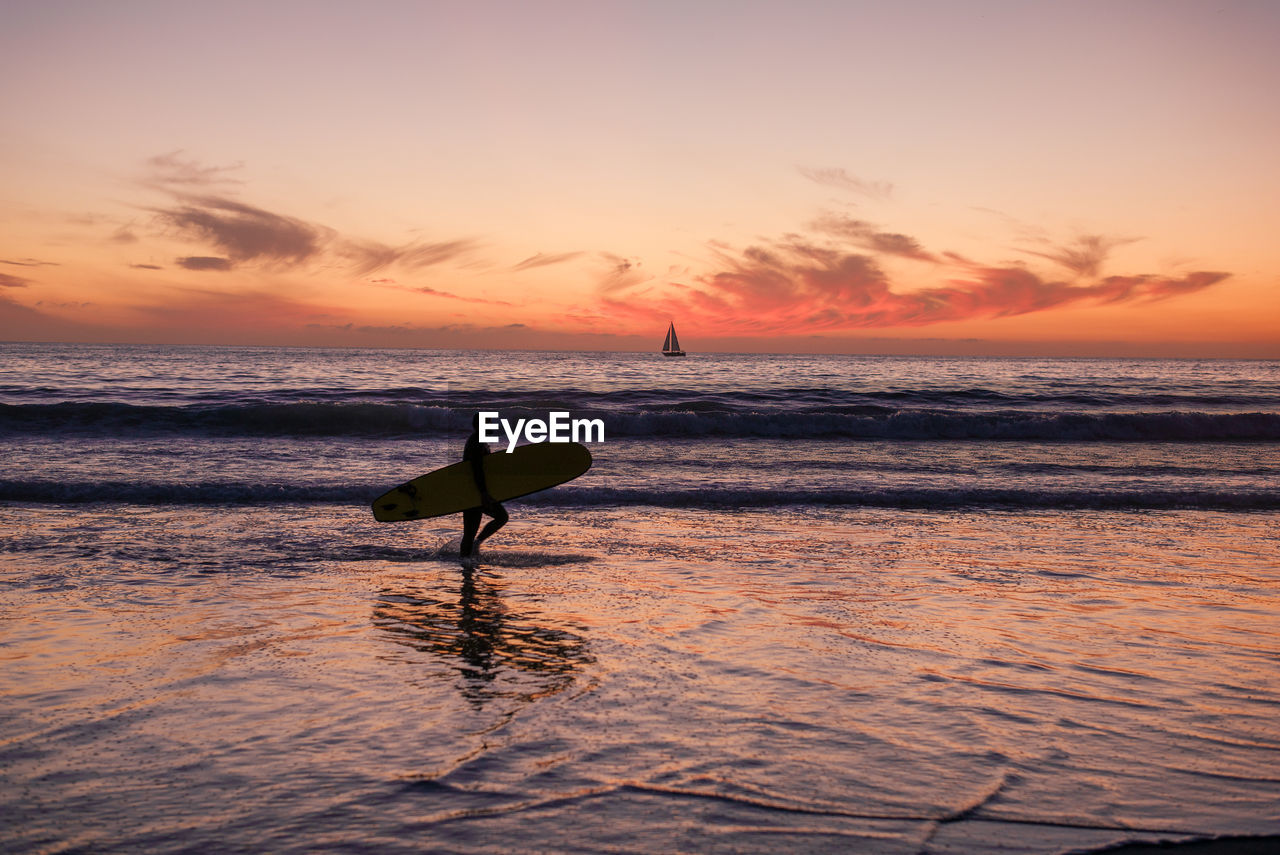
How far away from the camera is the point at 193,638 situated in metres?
5.70

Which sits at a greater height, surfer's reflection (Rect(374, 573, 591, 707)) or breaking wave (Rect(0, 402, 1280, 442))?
breaking wave (Rect(0, 402, 1280, 442))

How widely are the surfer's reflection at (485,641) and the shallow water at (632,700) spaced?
31 mm

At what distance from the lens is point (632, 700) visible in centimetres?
459

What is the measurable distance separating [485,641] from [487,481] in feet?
13.6

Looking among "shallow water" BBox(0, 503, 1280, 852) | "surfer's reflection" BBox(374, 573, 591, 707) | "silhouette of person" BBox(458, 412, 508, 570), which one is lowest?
"surfer's reflection" BBox(374, 573, 591, 707)

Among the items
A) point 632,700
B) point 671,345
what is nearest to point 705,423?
point 632,700

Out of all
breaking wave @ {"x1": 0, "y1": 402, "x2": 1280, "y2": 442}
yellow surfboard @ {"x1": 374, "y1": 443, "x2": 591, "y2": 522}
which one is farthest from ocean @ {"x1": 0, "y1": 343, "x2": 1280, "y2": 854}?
breaking wave @ {"x1": 0, "y1": 402, "x2": 1280, "y2": 442}

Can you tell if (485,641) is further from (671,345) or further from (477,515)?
(671,345)

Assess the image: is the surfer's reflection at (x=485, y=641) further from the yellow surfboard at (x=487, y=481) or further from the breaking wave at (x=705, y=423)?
the breaking wave at (x=705, y=423)

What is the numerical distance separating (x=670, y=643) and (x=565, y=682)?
1028 mm

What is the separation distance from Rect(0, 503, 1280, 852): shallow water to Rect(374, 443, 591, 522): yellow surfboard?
0.79 metres

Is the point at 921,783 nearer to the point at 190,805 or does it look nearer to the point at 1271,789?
the point at 1271,789

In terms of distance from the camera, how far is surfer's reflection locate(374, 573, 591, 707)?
4887mm

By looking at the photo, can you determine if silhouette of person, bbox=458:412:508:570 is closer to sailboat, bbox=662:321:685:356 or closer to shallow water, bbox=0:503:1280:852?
shallow water, bbox=0:503:1280:852
